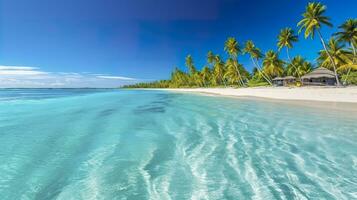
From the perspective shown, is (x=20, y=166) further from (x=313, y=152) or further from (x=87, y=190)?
(x=313, y=152)

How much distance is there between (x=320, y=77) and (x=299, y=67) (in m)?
11.1

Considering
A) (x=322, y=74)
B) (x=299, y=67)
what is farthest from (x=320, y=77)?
(x=299, y=67)

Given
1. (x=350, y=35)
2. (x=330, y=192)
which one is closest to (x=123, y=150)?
(x=330, y=192)

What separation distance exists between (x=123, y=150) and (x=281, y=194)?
10.8ft

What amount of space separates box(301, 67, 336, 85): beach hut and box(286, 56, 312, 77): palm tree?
19.0 ft

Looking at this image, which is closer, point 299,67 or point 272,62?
point 272,62

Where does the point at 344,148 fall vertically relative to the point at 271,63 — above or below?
below

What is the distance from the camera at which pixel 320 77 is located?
105 feet

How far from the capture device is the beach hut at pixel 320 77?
30781mm

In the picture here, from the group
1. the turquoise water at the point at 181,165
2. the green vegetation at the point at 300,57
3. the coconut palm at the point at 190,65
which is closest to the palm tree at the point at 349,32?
the green vegetation at the point at 300,57

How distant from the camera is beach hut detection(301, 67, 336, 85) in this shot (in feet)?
101

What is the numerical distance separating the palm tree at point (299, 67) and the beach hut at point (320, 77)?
19.0 feet

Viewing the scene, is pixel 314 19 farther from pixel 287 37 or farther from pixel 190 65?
pixel 190 65

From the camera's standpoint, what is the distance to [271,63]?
1553 inches
